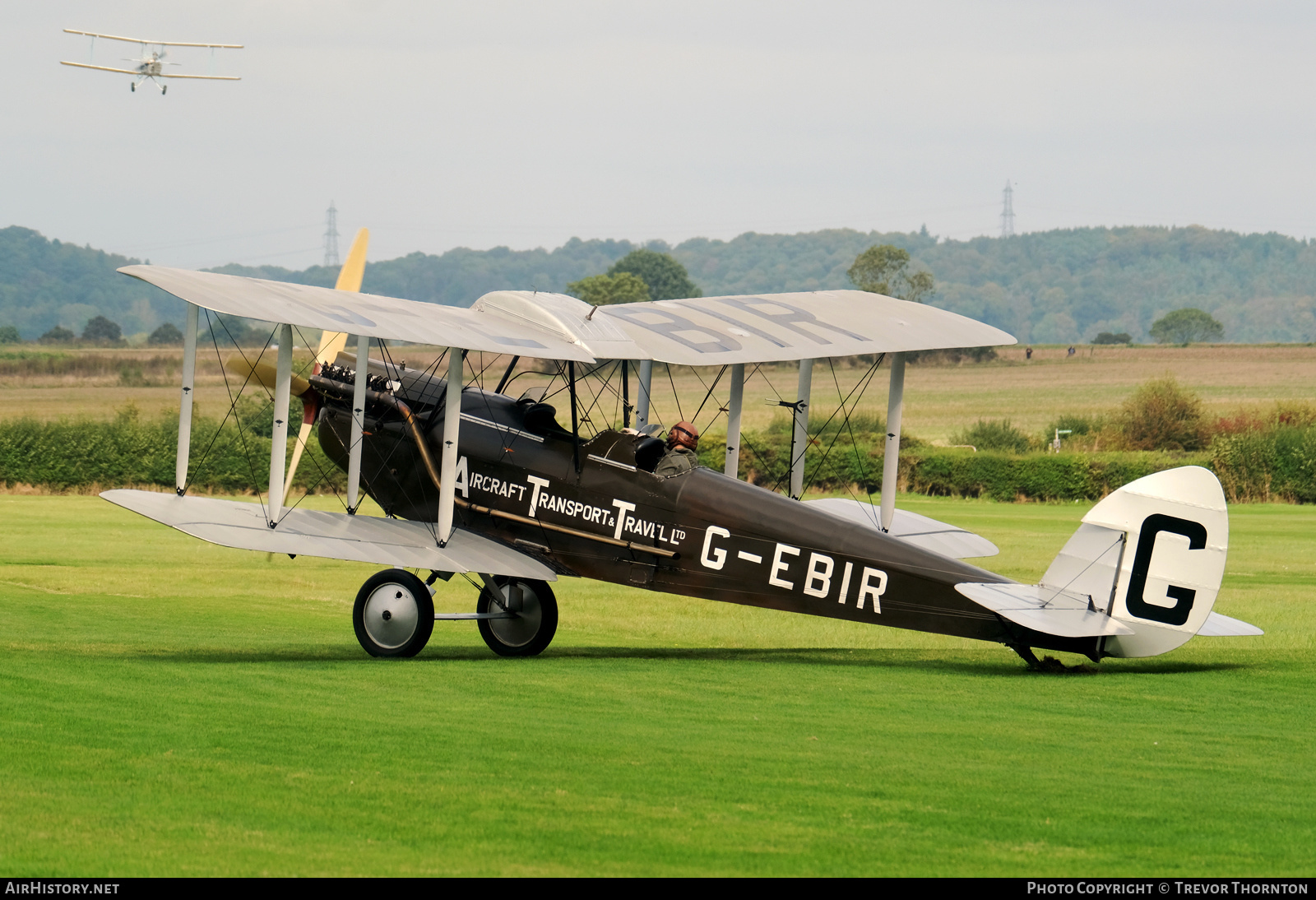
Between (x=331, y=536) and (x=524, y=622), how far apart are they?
188 cm

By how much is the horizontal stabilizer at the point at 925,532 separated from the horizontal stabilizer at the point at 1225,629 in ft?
9.69

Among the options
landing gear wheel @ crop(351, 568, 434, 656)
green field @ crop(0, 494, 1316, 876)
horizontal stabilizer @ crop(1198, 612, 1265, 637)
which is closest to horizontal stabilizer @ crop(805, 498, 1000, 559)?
green field @ crop(0, 494, 1316, 876)

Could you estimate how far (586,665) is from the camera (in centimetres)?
1209

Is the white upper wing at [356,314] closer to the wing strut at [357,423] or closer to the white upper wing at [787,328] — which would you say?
the wing strut at [357,423]

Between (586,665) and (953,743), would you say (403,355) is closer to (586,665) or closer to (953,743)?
(586,665)

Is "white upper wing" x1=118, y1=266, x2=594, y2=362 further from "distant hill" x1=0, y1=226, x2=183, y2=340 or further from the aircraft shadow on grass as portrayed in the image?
"distant hill" x1=0, y1=226, x2=183, y2=340

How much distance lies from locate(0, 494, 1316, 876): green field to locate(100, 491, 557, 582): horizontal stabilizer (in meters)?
0.79

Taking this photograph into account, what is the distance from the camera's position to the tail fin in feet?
34.2

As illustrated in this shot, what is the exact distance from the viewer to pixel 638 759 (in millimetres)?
7895

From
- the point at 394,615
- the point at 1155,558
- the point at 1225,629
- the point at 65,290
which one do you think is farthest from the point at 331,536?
the point at 65,290

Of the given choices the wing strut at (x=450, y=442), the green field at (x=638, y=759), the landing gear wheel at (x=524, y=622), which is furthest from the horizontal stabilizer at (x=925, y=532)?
the wing strut at (x=450, y=442)

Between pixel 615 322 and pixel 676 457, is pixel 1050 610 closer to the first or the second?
pixel 676 457

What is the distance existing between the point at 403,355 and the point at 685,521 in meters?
53.9
